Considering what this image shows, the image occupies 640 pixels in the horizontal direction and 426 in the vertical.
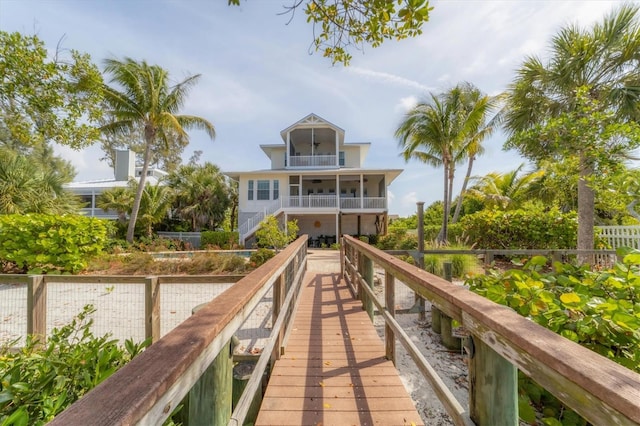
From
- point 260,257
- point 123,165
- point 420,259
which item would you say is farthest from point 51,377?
point 123,165

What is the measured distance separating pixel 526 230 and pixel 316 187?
496 inches

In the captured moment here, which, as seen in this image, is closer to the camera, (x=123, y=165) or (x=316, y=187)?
Result: (x=316, y=187)

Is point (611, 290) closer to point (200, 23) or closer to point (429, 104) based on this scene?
point (200, 23)

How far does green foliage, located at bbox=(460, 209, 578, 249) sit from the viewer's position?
9484 mm

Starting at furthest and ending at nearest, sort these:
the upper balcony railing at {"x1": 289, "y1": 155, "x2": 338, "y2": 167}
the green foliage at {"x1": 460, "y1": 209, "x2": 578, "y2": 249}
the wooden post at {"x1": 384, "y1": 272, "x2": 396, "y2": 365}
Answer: the upper balcony railing at {"x1": 289, "y1": 155, "x2": 338, "y2": 167}, the green foliage at {"x1": 460, "y1": 209, "x2": 578, "y2": 249}, the wooden post at {"x1": 384, "y1": 272, "x2": 396, "y2": 365}

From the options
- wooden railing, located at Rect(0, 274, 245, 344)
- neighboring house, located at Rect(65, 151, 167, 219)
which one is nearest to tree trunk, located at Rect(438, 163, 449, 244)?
wooden railing, located at Rect(0, 274, 245, 344)

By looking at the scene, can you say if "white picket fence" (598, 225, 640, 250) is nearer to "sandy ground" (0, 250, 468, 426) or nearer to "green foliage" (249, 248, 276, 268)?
"sandy ground" (0, 250, 468, 426)

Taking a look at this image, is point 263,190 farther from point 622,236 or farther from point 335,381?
point 622,236

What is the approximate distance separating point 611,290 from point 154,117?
17.0 meters

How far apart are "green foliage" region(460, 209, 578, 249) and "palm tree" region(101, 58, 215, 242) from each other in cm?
1502

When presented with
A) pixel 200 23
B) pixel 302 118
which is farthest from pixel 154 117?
pixel 200 23

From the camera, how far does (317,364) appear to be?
2568mm

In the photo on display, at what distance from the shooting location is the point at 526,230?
32.1ft

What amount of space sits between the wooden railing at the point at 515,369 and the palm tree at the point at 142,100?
1555 centimetres
